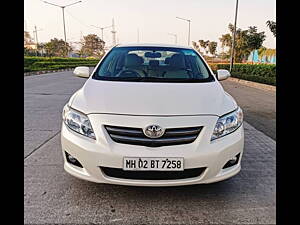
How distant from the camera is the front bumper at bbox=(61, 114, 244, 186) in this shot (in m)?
2.26

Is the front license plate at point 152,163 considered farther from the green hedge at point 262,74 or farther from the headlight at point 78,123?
the green hedge at point 262,74

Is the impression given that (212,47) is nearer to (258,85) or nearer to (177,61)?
(258,85)

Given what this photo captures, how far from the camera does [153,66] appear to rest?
12.1 ft

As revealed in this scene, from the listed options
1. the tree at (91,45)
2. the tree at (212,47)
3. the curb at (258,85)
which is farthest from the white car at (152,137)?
the tree at (91,45)

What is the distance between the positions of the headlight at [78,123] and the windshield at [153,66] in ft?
2.63

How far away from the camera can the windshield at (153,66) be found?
336cm

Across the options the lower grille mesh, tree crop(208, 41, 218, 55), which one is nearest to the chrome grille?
the lower grille mesh

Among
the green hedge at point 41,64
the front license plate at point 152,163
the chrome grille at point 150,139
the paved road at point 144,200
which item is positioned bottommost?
the paved road at point 144,200

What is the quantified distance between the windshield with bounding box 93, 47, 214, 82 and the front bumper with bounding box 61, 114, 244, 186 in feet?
3.20

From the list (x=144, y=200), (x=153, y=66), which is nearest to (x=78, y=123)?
(x=144, y=200)

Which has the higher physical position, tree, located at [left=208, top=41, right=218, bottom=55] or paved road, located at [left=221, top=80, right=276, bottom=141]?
tree, located at [left=208, top=41, right=218, bottom=55]

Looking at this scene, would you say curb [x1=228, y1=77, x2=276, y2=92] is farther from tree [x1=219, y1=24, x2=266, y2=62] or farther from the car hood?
tree [x1=219, y1=24, x2=266, y2=62]
